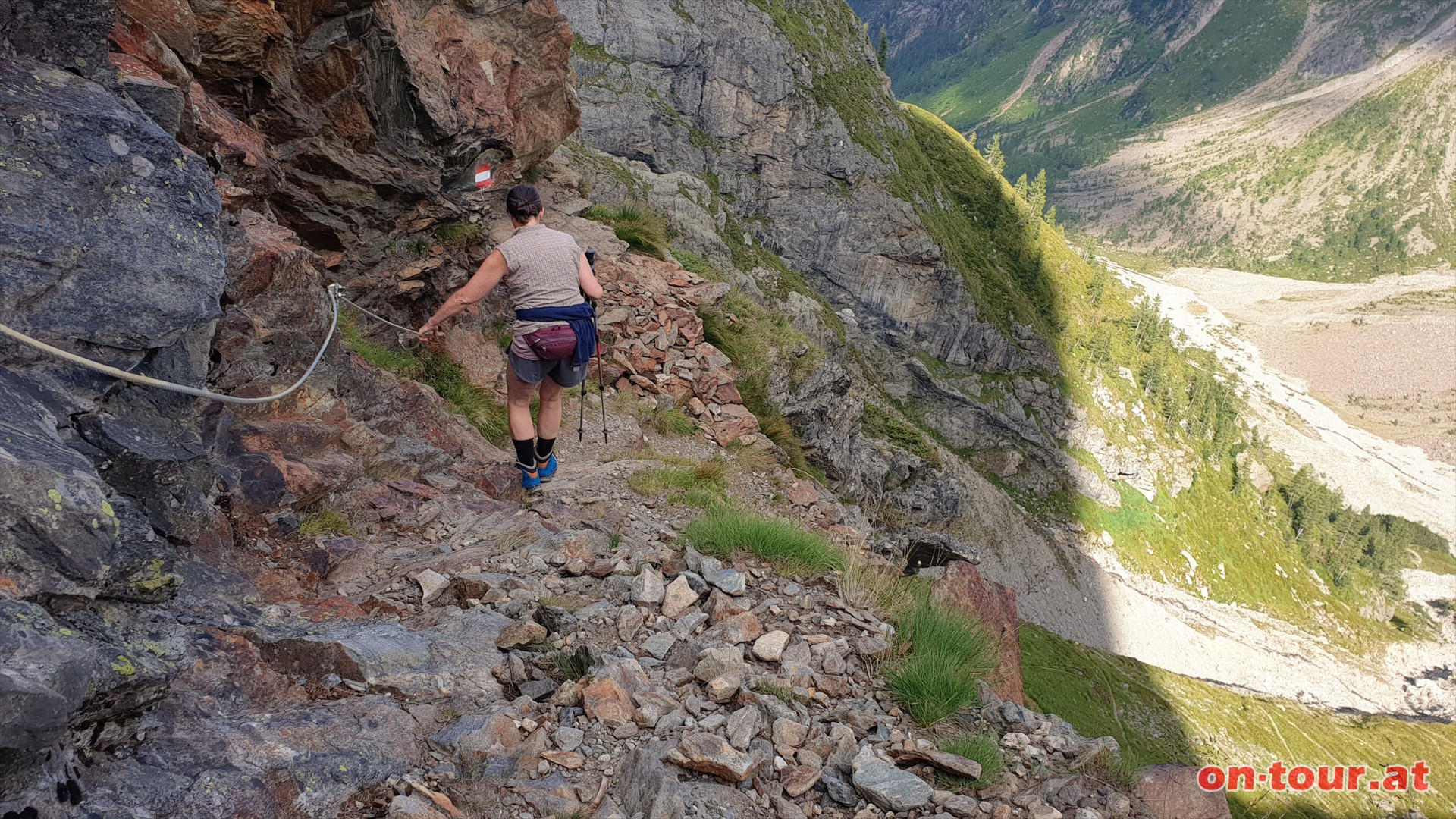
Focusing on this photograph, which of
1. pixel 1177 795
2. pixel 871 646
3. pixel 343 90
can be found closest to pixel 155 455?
pixel 871 646

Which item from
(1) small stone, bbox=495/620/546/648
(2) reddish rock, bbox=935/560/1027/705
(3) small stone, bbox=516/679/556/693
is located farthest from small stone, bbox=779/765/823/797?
(2) reddish rock, bbox=935/560/1027/705

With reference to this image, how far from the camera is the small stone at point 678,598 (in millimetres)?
5914

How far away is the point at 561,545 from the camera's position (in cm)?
690

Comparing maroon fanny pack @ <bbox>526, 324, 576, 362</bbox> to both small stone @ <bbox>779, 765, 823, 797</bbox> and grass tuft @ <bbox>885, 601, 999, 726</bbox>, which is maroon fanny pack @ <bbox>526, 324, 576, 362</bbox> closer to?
grass tuft @ <bbox>885, 601, 999, 726</bbox>

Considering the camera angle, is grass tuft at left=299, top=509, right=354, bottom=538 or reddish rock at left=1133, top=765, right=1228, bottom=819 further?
grass tuft at left=299, top=509, right=354, bottom=538

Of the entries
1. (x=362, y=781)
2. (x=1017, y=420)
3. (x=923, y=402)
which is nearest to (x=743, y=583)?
(x=362, y=781)

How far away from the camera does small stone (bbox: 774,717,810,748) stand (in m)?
4.54

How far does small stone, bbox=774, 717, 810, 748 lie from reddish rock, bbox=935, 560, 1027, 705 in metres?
2.78

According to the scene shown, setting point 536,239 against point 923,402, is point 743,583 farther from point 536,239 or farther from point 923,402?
point 923,402

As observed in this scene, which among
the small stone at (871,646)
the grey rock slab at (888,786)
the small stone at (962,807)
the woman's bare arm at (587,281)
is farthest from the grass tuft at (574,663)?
the woman's bare arm at (587,281)

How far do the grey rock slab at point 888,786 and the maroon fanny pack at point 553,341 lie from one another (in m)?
4.98

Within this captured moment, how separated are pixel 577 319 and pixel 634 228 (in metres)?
12.2

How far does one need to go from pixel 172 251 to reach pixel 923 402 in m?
92.9

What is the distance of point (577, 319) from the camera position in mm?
7832
